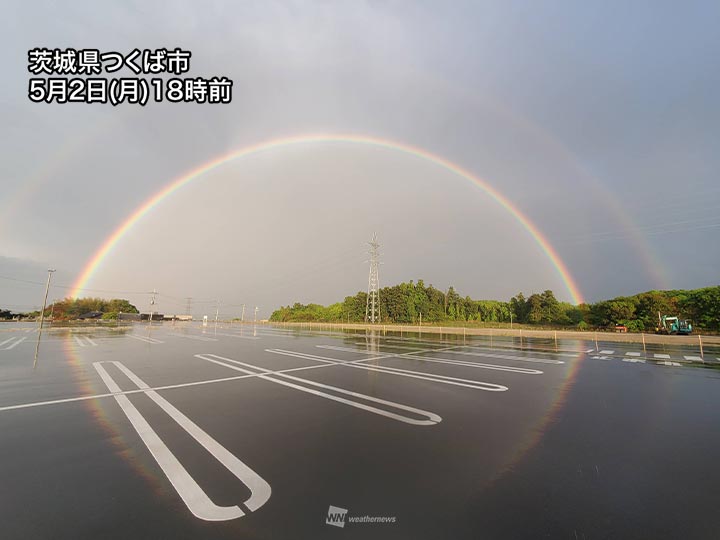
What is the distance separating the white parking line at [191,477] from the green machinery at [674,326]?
3876 cm


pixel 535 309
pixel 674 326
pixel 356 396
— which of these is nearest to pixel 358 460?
pixel 356 396

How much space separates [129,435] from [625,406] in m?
9.13

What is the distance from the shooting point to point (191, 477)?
10.9 ft

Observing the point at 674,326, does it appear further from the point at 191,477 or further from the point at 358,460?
the point at 191,477

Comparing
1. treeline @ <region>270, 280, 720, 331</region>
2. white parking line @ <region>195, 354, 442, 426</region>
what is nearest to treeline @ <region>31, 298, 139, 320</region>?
treeline @ <region>270, 280, 720, 331</region>

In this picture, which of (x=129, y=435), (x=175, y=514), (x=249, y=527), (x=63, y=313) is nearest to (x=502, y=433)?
(x=249, y=527)

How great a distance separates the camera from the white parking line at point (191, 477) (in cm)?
273

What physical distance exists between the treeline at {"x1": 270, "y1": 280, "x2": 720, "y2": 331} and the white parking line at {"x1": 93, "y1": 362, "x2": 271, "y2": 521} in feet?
148

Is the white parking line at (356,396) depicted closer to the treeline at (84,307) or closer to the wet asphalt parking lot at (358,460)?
the wet asphalt parking lot at (358,460)

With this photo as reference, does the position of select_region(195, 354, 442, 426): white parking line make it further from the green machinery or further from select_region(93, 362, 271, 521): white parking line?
the green machinery

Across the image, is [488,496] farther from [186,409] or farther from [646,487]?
[186,409]

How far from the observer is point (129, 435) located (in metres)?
4.50

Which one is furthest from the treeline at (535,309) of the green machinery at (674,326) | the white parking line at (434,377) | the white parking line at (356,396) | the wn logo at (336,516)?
the wn logo at (336,516)

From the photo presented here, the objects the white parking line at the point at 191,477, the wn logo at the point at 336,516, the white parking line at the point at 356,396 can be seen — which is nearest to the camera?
the wn logo at the point at 336,516
